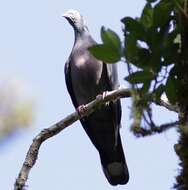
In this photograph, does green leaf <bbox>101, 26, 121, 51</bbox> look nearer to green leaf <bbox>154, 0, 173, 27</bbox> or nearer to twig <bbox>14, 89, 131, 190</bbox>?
green leaf <bbox>154, 0, 173, 27</bbox>

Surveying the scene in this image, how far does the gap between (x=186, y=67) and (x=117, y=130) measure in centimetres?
299

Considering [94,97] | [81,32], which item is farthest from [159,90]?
[81,32]

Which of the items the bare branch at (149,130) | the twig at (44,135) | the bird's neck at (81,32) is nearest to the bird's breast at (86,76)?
the bird's neck at (81,32)

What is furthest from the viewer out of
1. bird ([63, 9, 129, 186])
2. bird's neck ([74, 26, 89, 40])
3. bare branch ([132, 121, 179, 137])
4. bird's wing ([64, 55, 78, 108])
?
bird's neck ([74, 26, 89, 40])

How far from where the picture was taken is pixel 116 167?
484 cm

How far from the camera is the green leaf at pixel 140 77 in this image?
176 cm

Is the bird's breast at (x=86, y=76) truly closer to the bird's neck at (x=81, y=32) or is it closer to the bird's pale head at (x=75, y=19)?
the bird's neck at (x=81, y=32)

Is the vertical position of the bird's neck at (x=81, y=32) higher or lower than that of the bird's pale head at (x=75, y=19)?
lower

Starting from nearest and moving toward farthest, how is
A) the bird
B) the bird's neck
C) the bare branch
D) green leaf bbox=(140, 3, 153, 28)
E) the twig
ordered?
the bare branch → green leaf bbox=(140, 3, 153, 28) → the twig → the bird → the bird's neck

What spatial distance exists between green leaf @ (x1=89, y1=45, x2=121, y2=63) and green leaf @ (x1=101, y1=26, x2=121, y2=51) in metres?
0.01

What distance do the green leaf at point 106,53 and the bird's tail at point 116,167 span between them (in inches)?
118

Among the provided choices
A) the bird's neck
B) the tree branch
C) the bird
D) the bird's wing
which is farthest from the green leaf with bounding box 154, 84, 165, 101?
the bird's neck

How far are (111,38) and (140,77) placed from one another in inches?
5.2

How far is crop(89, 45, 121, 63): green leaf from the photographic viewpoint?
5.78 feet
